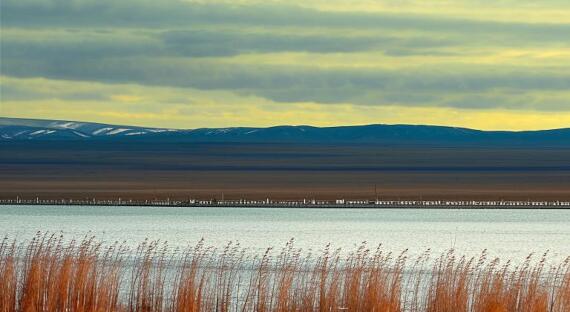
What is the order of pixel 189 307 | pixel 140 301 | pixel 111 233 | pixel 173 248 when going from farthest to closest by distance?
pixel 111 233
pixel 173 248
pixel 140 301
pixel 189 307

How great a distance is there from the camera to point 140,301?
39.3 meters

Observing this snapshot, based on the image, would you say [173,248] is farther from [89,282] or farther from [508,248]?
[89,282]

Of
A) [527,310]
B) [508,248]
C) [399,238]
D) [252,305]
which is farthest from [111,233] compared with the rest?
[527,310]

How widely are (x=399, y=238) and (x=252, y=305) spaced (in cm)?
7690

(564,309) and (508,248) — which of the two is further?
(508,248)

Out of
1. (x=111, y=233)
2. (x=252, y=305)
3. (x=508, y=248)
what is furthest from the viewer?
(x=111, y=233)

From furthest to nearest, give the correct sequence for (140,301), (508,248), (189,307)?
(508,248) < (140,301) < (189,307)

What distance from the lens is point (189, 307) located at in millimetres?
35875

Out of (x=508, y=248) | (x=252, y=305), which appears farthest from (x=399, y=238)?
(x=252, y=305)

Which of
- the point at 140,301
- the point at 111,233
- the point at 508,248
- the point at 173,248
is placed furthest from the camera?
the point at 111,233

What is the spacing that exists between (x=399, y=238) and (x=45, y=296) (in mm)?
83054

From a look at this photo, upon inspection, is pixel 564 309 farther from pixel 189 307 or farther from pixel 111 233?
pixel 111 233

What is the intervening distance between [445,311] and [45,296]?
1075 cm

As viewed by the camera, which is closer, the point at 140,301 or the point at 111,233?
the point at 140,301
